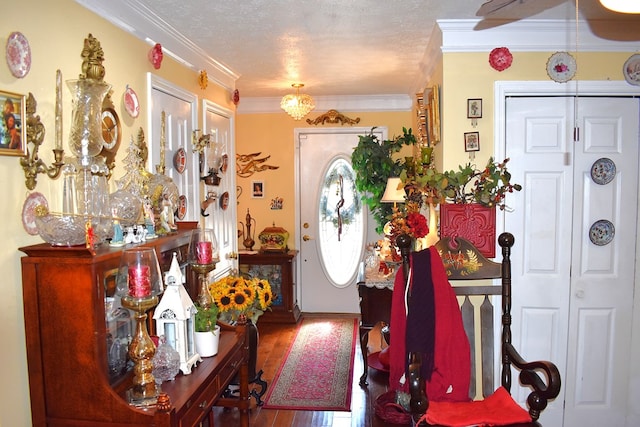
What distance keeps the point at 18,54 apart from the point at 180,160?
55.8 inches

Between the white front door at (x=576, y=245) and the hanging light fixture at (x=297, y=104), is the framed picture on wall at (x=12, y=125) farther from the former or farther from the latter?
the hanging light fixture at (x=297, y=104)

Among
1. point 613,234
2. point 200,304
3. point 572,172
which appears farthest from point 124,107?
point 613,234

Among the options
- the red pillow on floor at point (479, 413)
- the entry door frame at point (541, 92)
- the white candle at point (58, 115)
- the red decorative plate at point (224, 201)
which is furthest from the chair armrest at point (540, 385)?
the red decorative plate at point (224, 201)

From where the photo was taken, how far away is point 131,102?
2.46m

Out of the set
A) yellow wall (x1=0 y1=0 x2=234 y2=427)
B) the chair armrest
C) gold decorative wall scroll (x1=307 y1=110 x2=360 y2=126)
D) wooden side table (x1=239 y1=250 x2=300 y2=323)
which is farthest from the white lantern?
gold decorative wall scroll (x1=307 y1=110 x2=360 y2=126)

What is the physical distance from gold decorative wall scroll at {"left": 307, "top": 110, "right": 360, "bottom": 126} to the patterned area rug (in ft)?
7.52

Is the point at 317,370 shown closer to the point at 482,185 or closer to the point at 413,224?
the point at 413,224

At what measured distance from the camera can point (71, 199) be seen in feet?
5.72

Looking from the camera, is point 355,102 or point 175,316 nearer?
point 175,316

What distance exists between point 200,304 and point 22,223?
0.86 meters

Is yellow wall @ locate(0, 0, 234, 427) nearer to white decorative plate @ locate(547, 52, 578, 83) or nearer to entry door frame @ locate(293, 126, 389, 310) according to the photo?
white decorative plate @ locate(547, 52, 578, 83)

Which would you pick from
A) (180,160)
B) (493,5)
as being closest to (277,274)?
(180,160)

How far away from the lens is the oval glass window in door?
556 cm

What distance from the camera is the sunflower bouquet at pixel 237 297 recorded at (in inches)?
105
